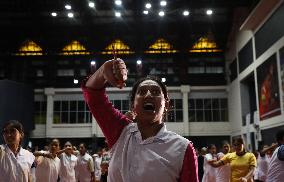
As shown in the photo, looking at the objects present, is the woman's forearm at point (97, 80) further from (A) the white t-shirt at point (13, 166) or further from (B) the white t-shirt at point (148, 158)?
(A) the white t-shirt at point (13, 166)

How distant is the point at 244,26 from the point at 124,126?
23045mm

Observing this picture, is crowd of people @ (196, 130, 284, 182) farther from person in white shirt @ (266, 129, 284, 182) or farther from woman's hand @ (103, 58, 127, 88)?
woman's hand @ (103, 58, 127, 88)

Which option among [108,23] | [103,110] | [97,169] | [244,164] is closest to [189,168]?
[103,110]

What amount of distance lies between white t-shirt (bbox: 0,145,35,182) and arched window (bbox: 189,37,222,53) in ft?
89.1

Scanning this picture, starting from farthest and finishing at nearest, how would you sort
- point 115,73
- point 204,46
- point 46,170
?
1. point 204,46
2. point 46,170
3. point 115,73

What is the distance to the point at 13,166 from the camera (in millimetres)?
5078

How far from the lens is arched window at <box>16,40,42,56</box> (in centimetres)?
3228

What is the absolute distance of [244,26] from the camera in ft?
78.4

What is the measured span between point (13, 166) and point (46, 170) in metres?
4.13

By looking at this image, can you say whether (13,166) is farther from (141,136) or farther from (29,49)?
(29,49)

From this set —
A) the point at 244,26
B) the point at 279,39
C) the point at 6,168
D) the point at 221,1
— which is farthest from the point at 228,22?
the point at 6,168

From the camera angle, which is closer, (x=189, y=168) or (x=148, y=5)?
(x=189, y=168)

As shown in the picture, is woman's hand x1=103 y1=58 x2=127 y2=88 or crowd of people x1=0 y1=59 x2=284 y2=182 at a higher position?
woman's hand x1=103 y1=58 x2=127 y2=88

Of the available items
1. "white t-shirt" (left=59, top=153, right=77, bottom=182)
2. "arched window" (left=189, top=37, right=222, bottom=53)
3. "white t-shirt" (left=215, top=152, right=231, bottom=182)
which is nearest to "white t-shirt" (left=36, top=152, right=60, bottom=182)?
"white t-shirt" (left=59, top=153, right=77, bottom=182)
